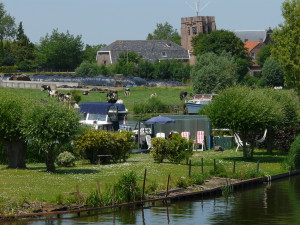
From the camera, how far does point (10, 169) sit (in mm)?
38719

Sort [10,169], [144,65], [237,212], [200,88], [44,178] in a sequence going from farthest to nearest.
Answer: [144,65]
[200,88]
[10,169]
[44,178]
[237,212]

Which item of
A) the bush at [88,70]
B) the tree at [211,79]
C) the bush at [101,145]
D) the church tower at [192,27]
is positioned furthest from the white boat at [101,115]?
the church tower at [192,27]

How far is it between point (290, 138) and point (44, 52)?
116966 millimetres

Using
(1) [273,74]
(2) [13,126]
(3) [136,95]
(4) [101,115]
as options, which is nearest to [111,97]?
(4) [101,115]

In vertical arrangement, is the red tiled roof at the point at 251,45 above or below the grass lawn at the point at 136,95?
above

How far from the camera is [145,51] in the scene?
177375 millimetres

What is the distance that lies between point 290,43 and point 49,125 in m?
43.1

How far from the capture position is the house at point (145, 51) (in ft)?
578

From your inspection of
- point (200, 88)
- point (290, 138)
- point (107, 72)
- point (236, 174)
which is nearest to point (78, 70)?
point (107, 72)

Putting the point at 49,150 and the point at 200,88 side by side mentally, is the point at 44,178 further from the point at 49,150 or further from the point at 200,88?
the point at 200,88

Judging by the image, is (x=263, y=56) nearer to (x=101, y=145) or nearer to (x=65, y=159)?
(x=101, y=145)

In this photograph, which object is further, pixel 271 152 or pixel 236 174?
pixel 271 152

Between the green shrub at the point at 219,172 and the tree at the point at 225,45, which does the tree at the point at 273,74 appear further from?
the green shrub at the point at 219,172

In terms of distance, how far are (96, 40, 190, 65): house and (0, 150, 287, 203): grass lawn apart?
127816 mm
